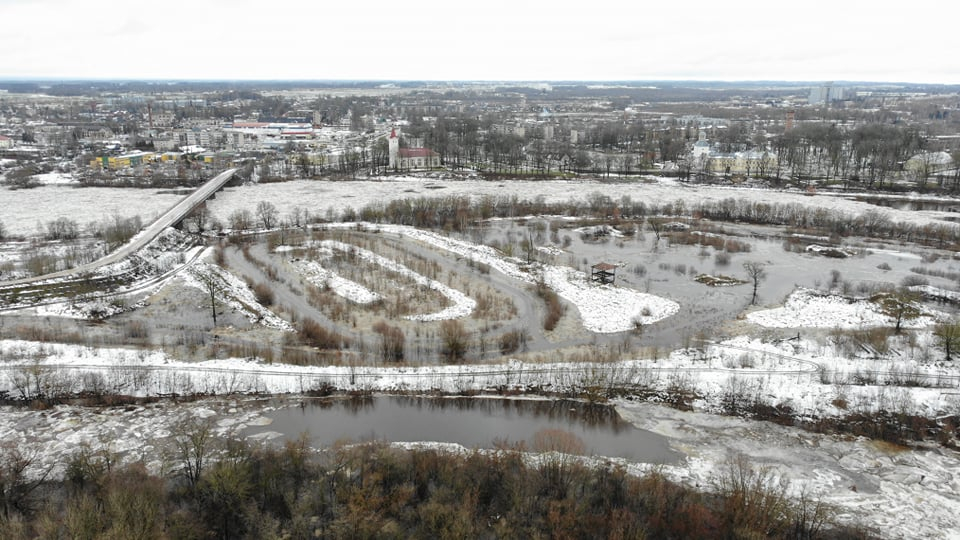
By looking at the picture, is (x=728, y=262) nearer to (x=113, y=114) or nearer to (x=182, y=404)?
(x=182, y=404)

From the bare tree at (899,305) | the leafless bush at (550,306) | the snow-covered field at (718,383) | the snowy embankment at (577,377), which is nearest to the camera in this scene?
the snow-covered field at (718,383)

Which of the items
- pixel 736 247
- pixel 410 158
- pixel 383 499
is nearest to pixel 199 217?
pixel 410 158

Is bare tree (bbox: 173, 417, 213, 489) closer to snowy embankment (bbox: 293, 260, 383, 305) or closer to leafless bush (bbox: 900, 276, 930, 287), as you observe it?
snowy embankment (bbox: 293, 260, 383, 305)

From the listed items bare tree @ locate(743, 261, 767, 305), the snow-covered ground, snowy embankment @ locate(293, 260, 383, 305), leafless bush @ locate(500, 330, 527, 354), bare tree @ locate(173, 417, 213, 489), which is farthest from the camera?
the snow-covered ground

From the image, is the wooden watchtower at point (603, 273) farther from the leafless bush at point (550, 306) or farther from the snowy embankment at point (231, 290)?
the snowy embankment at point (231, 290)

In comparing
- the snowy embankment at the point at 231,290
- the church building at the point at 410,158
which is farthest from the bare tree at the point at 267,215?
the church building at the point at 410,158

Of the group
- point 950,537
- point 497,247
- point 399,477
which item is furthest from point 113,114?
point 950,537

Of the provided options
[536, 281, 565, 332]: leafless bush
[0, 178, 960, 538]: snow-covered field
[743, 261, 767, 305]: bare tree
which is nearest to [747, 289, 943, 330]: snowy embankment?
[0, 178, 960, 538]: snow-covered field
